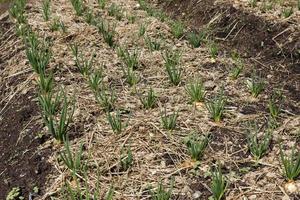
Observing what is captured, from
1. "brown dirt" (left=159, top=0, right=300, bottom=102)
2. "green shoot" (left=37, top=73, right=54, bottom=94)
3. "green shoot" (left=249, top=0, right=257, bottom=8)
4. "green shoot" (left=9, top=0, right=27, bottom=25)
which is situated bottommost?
"brown dirt" (left=159, top=0, right=300, bottom=102)

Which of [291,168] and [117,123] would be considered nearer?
[291,168]

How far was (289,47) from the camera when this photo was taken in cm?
401

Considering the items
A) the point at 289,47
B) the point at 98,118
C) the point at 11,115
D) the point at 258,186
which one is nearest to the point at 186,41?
the point at 289,47

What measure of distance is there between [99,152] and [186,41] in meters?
1.86

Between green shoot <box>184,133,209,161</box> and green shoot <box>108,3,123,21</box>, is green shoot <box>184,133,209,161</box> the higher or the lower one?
the lower one

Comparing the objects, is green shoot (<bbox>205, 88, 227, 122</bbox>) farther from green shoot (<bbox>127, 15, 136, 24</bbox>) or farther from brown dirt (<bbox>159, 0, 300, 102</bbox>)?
Result: green shoot (<bbox>127, 15, 136, 24</bbox>)

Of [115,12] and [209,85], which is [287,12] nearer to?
[209,85]

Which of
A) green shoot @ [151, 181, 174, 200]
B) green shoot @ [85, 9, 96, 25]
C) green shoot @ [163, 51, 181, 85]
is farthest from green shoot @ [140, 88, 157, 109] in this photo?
green shoot @ [85, 9, 96, 25]

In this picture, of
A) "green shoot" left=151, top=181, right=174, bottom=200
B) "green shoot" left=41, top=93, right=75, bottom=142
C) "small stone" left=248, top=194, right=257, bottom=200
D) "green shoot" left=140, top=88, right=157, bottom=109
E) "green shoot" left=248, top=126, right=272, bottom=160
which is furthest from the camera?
"green shoot" left=140, top=88, right=157, bottom=109

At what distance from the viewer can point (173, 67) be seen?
3.27 m

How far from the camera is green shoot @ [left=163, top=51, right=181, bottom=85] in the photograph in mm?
3225

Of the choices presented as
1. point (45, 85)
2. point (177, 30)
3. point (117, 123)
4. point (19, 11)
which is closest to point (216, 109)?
point (117, 123)

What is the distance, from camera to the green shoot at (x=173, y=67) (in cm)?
322

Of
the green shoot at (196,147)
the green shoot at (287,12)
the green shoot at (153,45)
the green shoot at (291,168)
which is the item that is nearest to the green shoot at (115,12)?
the green shoot at (153,45)
